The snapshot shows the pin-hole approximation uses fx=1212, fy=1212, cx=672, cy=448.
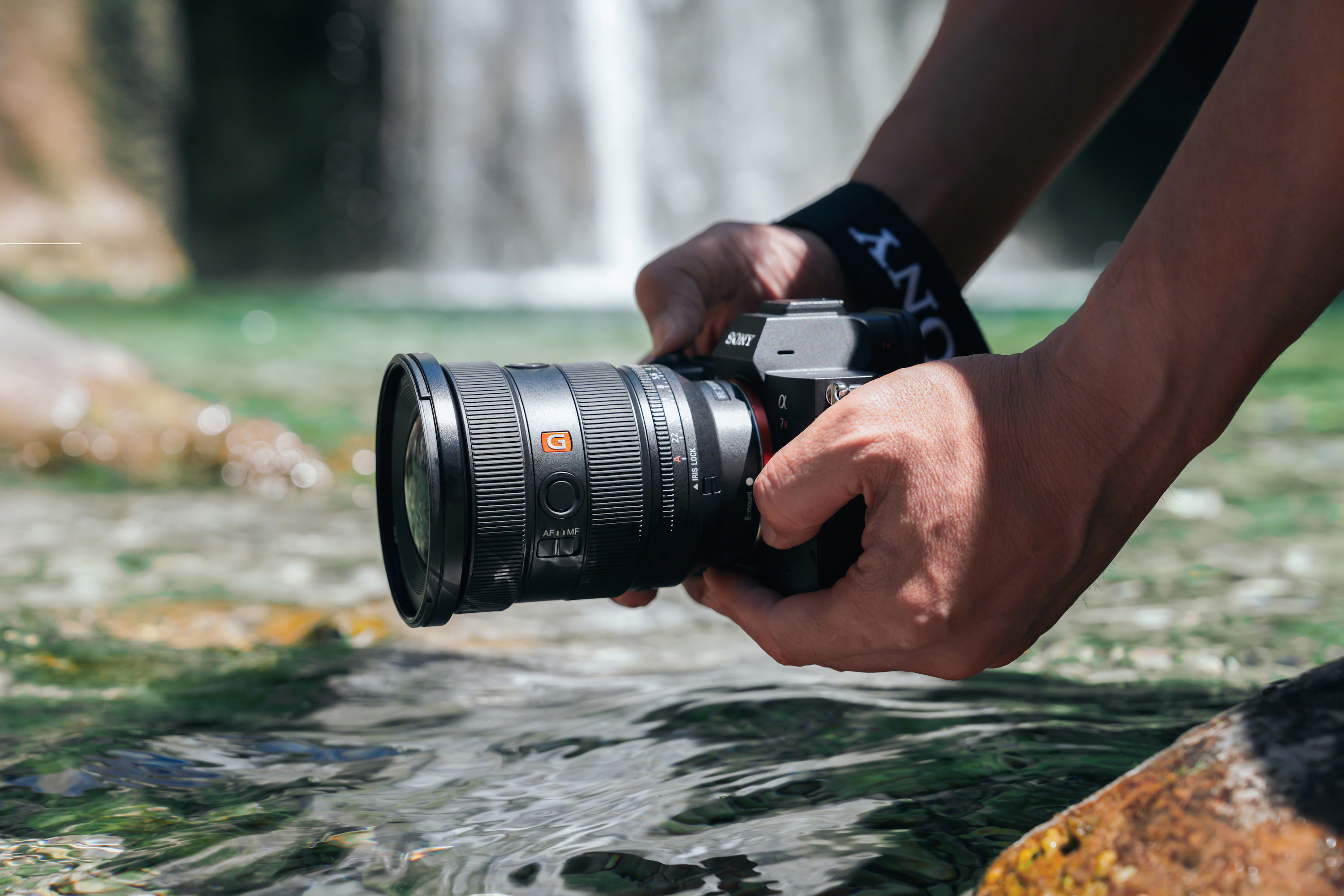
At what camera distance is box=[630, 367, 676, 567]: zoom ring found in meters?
1.29

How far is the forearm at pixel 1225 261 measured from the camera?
0.98 metres

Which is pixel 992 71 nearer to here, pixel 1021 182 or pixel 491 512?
pixel 1021 182

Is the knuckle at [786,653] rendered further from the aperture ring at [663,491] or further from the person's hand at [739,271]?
the person's hand at [739,271]

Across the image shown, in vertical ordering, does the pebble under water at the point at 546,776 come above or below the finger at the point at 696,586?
below

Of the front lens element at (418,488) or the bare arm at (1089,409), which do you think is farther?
the front lens element at (418,488)

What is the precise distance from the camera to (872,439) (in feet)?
3.76

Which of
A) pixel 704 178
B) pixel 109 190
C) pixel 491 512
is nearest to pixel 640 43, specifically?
pixel 704 178

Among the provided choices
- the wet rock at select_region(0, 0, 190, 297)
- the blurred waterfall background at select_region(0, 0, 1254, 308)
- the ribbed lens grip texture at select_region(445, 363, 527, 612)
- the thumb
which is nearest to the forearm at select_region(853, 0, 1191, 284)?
the thumb

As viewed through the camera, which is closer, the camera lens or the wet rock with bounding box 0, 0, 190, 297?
the camera lens

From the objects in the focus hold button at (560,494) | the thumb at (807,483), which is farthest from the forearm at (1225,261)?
the focus hold button at (560,494)

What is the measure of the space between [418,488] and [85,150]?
11069 millimetres

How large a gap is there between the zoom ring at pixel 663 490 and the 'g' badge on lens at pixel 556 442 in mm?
100

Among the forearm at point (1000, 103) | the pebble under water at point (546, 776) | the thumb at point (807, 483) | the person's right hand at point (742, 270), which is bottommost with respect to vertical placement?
the pebble under water at point (546, 776)

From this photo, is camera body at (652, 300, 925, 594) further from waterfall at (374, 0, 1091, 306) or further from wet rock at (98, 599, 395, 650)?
waterfall at (374, 0, 1091, 306)
